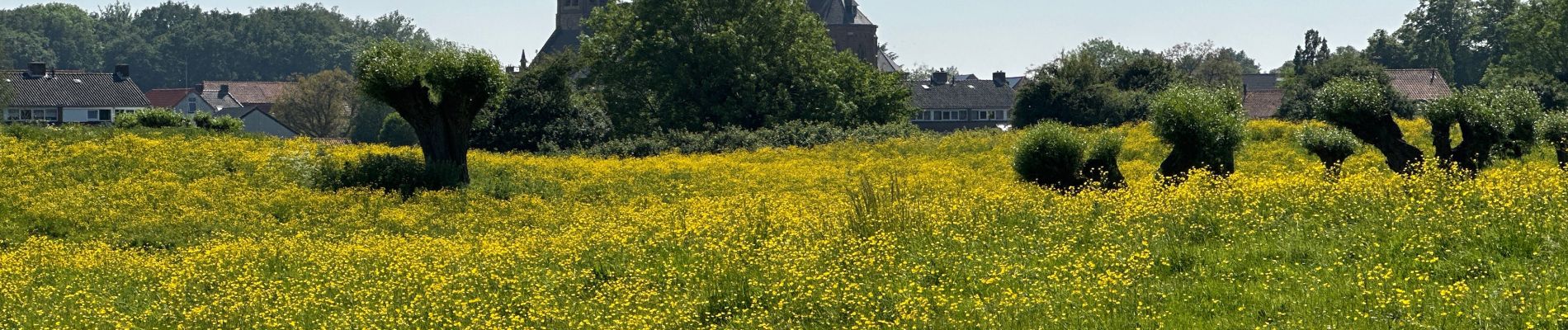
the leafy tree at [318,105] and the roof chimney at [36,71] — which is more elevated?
the roof chimney at [36,71]

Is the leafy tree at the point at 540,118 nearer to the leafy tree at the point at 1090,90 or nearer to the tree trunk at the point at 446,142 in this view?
the tree trunk at the point at 446,142

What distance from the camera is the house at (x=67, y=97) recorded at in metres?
102

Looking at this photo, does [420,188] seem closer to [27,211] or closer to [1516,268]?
[27,211]

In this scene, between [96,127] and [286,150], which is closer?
[286,150]

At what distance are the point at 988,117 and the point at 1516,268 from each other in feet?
371

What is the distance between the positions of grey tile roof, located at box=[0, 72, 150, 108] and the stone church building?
34.1m

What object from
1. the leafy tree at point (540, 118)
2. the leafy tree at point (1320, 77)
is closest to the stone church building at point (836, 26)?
the leafy tree at point (1320, 77)

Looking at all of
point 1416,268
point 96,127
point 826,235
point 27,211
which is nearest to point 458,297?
point 826,235

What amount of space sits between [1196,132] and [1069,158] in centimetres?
246

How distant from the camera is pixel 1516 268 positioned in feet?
41.3

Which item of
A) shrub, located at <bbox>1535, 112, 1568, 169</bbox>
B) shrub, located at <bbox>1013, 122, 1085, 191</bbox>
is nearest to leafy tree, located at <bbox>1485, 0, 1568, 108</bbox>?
shrub, located at <bbox>1535, 112, 1568, 169</bbox>

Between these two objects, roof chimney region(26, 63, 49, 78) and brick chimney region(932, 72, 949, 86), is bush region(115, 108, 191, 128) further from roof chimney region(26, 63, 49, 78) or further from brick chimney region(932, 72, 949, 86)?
brick chimney region(932, 72, 949, 86)

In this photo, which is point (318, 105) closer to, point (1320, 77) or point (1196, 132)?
point (1320, 77)

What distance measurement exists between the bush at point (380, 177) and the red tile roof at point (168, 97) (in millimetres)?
130859
